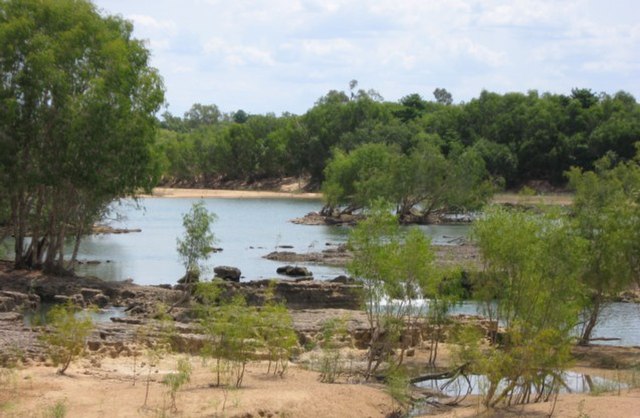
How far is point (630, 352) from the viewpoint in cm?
2953

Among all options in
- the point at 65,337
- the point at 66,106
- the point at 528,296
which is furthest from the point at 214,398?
the point at 66,106

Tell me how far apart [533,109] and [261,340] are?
9771 centimetres

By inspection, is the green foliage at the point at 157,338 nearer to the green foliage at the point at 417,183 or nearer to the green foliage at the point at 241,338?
the green foliage at the point at 241,338

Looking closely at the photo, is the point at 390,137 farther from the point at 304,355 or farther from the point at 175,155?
the point at 304,355

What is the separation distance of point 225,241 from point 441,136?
59.8 m

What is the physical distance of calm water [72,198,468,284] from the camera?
52.7m

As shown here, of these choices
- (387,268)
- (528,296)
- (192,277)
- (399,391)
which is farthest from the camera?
(192,277)

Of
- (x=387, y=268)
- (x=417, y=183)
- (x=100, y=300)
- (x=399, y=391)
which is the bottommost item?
(x=399, y=391)

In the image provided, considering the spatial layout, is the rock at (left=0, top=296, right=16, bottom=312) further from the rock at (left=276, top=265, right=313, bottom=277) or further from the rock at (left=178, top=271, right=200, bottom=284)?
the rock at (left=276, top=265, right=313, bottom=277)

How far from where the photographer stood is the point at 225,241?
70.8 m

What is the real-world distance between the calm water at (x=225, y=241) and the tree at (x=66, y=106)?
7.46 meters

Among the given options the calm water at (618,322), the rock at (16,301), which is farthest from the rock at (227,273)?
the calm water at (618,322)

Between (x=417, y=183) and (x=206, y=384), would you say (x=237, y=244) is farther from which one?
(x=206, y=384)

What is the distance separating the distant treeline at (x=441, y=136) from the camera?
108250 millimetres
